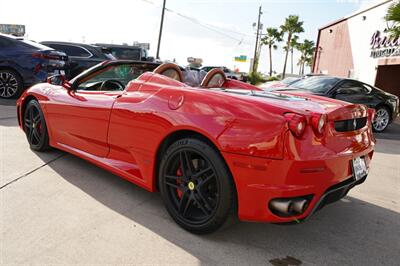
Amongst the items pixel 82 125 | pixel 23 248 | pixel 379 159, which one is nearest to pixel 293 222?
pixel 23 248

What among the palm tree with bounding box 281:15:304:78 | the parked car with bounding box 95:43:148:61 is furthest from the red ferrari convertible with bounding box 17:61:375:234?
the palm tree with bounding box 281:15:304:78

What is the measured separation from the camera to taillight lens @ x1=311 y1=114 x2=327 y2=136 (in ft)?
7.58

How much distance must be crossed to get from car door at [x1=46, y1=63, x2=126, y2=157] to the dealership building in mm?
14003

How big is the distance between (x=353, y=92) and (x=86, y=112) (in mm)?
6890

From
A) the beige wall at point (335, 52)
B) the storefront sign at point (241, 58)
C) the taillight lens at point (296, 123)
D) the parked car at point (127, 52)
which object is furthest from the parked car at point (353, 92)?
the storefront sign at point (241, 58)

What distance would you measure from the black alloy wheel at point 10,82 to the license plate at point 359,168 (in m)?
7.63

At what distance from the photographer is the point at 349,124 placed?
2.64 meters

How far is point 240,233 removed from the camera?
2.76 meters

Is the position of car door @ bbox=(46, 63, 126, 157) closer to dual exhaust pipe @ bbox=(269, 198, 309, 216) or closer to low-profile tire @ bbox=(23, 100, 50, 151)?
low-profile tire @ bbox=(23, 100, 50, 151)

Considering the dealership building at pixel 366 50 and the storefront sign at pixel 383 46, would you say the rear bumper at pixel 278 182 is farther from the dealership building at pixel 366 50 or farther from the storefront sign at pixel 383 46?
the storefront sign at pixel 383 46

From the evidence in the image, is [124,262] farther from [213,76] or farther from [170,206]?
[213,76]

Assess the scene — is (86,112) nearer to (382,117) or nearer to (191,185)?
(191,185)

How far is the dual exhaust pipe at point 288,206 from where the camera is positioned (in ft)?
7.40

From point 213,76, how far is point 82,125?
139 cm
